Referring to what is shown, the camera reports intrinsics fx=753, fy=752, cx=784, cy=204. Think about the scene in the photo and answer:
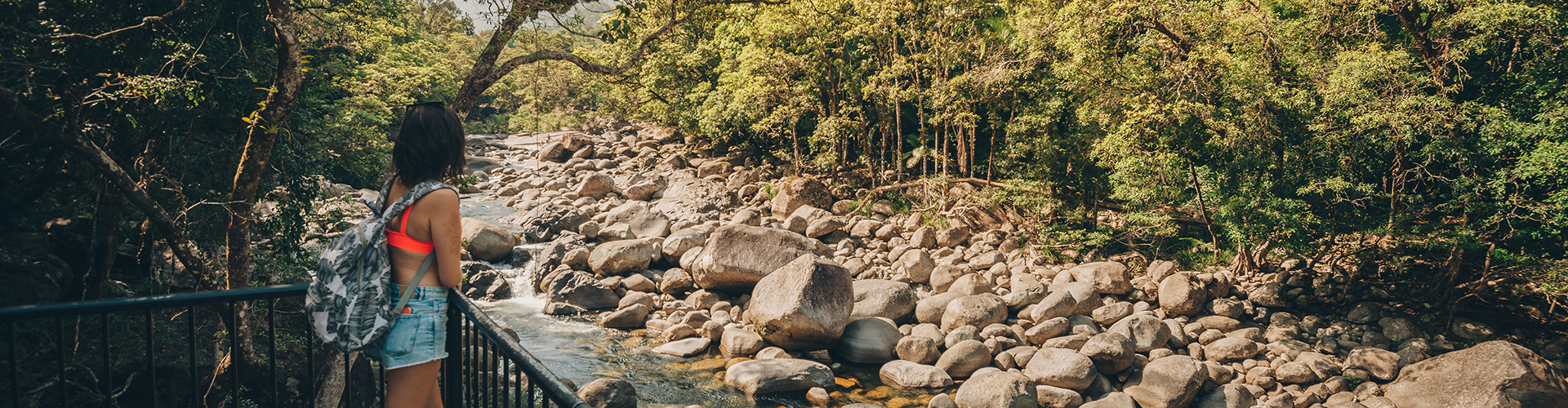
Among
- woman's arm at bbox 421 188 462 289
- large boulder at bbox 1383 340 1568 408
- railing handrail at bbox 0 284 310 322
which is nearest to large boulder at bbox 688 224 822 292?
large boulder at bbox 1383 340 1568 408

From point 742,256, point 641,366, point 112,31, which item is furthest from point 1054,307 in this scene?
point 112,31

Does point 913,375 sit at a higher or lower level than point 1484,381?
lower

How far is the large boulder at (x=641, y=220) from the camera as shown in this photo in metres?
18.7

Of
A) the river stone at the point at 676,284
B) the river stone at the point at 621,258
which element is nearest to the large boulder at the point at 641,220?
the river stone at the point at 621,258

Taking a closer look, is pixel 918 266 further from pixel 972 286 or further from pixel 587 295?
pixel 587 295

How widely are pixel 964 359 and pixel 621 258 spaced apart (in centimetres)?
764

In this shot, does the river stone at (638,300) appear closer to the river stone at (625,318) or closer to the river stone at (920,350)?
the river stone at (625,318)

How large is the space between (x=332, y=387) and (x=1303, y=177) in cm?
1156

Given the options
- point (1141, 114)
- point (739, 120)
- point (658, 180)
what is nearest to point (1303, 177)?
point (1141, 114)

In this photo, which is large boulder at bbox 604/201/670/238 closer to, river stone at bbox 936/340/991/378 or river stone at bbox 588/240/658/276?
river stone at bbox 588/240/658/276

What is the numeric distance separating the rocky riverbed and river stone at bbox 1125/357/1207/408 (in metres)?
0.02

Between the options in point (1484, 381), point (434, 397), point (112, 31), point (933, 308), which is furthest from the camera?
point (933, 308)

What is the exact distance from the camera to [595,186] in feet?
79.2

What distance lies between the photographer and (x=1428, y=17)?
8852mm
